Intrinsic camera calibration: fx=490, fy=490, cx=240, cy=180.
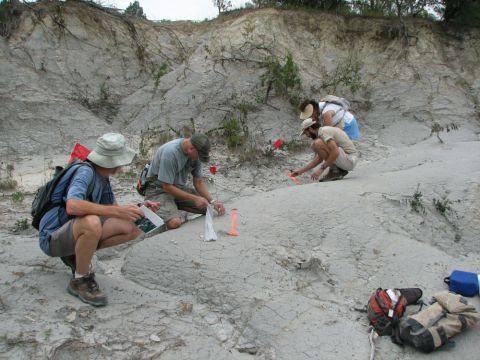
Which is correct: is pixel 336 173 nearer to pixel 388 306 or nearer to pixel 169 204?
pixel 169 204

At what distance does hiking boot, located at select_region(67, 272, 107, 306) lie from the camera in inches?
125

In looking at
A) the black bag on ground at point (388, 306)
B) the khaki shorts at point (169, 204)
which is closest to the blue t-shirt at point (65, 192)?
the khaki shorts at point (169, 204)

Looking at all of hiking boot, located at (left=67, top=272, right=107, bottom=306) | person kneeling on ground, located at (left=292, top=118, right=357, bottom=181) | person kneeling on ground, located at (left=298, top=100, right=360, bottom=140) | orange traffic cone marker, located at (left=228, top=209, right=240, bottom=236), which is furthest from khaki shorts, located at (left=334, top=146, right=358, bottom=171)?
hiking boot, located at (left=67, top=272, right=107, bottom=306)

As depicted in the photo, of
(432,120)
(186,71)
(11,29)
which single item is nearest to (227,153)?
(186,71)

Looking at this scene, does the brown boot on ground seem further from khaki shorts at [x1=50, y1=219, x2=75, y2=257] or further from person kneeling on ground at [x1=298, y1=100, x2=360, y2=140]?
khaki shorts at [x1=50, y1=219, x2=75, y2=257]

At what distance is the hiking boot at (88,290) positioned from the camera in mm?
3163

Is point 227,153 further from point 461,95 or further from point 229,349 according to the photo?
point 461,95

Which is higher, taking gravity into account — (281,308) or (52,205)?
(52,205)

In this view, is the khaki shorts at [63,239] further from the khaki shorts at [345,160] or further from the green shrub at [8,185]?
the khaki shorts at [345,160]

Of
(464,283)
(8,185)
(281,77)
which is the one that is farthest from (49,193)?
(281,77)

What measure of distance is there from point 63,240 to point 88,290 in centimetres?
37

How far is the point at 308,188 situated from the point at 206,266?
5.30ft

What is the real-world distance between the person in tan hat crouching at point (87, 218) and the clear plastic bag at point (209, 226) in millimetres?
754

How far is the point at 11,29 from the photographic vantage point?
28.7ft
